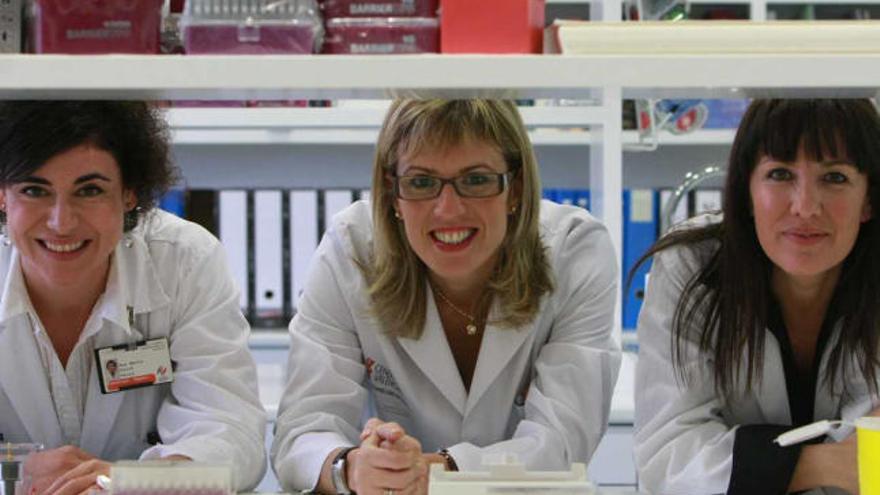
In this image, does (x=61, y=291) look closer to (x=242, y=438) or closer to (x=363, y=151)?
(x=242, y=438)

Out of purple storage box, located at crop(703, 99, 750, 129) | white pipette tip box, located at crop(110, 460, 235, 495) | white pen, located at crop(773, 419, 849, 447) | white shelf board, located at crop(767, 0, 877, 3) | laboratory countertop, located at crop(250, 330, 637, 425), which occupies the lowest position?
laboratory countertop, located at crop(250, 330, 637, 425)

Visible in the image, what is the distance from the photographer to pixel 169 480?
1.24 m

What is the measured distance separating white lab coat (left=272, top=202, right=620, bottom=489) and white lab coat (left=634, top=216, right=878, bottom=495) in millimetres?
163

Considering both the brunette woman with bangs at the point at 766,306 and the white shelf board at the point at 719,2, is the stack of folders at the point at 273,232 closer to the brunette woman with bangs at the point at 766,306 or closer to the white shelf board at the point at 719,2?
the white shelf board at the point at 719,2

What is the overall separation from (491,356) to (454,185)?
0.91ft

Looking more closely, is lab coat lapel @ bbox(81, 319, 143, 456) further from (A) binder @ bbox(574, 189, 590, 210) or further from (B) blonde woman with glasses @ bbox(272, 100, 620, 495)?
(A) binder @ bbox(574, 189, 590, 210)

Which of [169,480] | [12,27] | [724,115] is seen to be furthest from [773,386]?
[724,115]

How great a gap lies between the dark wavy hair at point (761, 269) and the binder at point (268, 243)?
2.16 meters

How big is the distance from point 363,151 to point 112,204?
9.04ft

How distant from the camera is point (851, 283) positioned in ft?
5.44

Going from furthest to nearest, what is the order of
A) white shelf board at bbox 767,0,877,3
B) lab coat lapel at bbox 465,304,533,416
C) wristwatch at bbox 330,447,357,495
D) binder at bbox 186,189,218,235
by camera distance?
white shelf board at bbox 767,0,877,3 → binder at bbox 186,189,218,235 → lab coat lapel at bbox 465,304,533,416 → wristwatch at bbox 330,447,357,495

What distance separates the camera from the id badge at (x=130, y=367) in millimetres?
1765

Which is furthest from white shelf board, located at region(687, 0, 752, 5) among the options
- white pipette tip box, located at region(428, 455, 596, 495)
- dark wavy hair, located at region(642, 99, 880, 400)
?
white pipette tip box, located at region(428, 455, 596, 495)

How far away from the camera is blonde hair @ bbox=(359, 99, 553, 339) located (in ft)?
5.93
